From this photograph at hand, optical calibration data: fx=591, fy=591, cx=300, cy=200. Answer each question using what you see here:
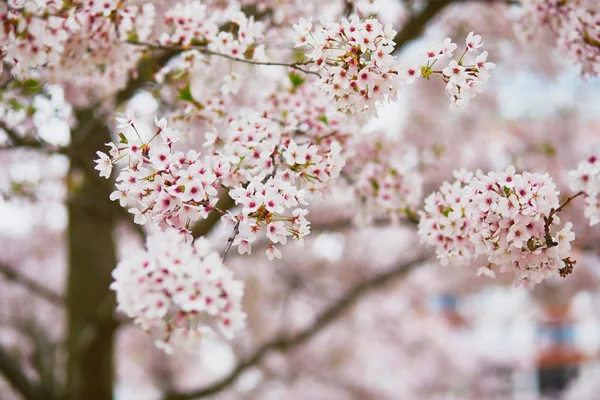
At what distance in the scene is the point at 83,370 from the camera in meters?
5.29

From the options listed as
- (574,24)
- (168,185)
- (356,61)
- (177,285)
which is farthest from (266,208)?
(574,24)

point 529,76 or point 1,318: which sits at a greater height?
point 529,76

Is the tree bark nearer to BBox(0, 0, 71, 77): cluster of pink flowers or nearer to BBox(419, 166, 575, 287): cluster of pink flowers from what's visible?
BBox(0, 0, 71, 77): cluster of pink flowers

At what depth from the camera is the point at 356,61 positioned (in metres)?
2.08

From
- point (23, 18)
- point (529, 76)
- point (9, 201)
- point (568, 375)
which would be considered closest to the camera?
point (23, 18)

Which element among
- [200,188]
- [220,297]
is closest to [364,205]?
[200,188]

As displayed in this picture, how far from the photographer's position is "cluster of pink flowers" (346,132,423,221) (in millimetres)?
3025

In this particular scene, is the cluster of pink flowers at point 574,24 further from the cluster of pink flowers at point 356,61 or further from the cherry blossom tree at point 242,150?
the cluster of pink flowers at point 356,61

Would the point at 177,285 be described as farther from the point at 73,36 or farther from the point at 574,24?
the point at 574,24

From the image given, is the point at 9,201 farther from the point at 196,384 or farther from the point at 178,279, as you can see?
the point at 196,384

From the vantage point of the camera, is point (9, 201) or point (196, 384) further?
point (196, 384)

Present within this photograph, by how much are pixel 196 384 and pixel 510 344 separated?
512 inches

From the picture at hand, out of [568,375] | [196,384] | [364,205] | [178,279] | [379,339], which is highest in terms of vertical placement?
[568,375]

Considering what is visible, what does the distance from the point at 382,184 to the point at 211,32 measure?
44.4 inches
